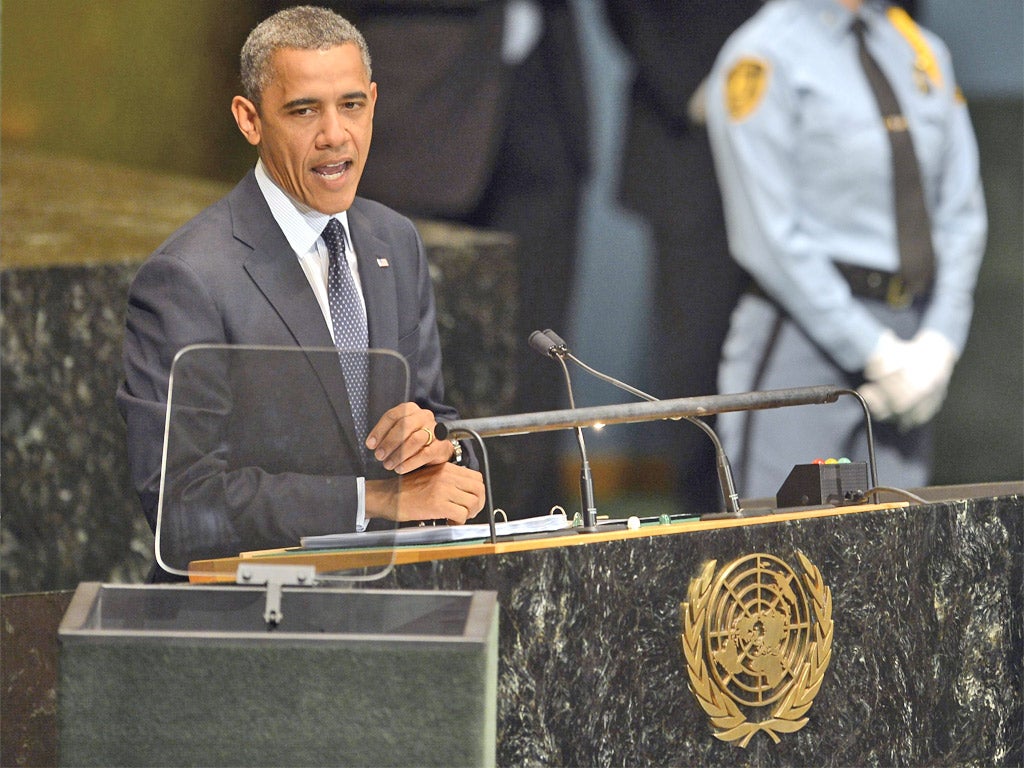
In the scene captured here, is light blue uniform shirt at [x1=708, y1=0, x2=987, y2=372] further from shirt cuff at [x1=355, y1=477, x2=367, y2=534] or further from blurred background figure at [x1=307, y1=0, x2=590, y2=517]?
shirt cuff at [x1=355, y1=477, x2=367, y2=534]

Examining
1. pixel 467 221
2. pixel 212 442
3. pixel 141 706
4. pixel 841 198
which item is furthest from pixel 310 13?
pixel 841 198

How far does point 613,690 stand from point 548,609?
0.47 feet

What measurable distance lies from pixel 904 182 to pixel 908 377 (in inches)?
25.2

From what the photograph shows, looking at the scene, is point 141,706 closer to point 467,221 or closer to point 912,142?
point 467,221

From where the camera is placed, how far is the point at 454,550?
1.75 meters

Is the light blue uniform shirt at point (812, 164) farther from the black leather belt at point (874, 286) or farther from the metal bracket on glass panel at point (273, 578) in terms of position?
the metal bracket on glass panel at point (273, 578)

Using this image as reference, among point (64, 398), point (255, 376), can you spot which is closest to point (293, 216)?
point (255, 376)

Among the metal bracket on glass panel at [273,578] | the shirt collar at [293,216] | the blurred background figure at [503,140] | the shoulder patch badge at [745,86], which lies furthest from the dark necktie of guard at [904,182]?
the metal bracket on glass panel at [273,578]

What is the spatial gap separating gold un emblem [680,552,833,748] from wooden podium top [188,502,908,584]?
75mm

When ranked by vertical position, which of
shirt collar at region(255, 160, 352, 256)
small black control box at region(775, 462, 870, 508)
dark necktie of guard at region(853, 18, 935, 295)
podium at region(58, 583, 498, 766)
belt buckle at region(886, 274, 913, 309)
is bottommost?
podium at region(58, 583, 498, 766)

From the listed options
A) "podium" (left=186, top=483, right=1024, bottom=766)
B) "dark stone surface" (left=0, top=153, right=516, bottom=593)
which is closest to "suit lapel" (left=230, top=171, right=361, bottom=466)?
"podium" (left=186, top=483, right=1024, bottom=766)

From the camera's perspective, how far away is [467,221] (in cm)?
447

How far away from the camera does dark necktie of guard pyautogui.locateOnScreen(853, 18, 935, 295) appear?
4.72 metres

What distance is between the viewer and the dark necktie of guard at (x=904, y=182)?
472 centimetres
